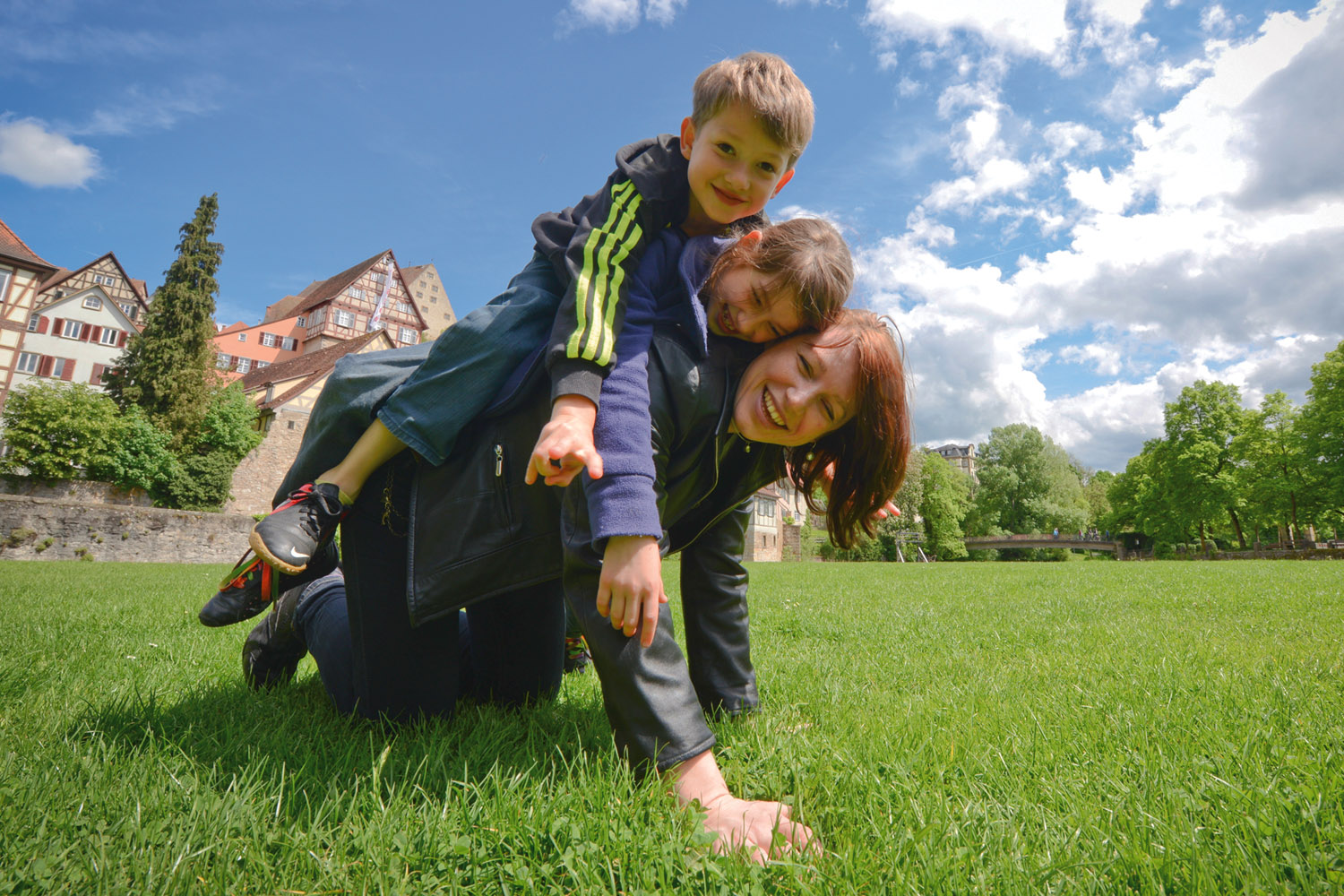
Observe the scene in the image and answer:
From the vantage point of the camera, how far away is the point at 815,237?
2002 millimetres

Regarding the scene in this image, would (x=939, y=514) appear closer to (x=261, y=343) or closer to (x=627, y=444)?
(x=261, y=343)

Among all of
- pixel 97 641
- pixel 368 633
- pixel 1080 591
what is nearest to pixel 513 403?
pixel 368 633

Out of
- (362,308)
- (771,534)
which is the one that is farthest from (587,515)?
(362,308)

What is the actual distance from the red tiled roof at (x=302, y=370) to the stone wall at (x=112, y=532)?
16.3m

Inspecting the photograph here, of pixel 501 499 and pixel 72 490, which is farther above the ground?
pixel 501 499

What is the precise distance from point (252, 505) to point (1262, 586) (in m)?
39.2

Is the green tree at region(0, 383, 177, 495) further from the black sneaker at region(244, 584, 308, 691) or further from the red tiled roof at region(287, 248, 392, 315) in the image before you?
the black sneaker at region(244, 584, 308, 691)

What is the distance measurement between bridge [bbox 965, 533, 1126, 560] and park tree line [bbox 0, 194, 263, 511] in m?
56.0

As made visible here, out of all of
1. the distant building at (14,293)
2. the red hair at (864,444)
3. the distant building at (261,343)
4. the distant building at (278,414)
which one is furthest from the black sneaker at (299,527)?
the distant building at (261,343)

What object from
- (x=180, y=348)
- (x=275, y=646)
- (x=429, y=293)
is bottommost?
(x=275, y=646)

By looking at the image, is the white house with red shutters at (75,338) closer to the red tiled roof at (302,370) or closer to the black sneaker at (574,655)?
the red tiled roof at (302,370)

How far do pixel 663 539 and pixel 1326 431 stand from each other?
4402cm

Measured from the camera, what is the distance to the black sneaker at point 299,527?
2.07 metres

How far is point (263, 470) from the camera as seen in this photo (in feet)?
115
